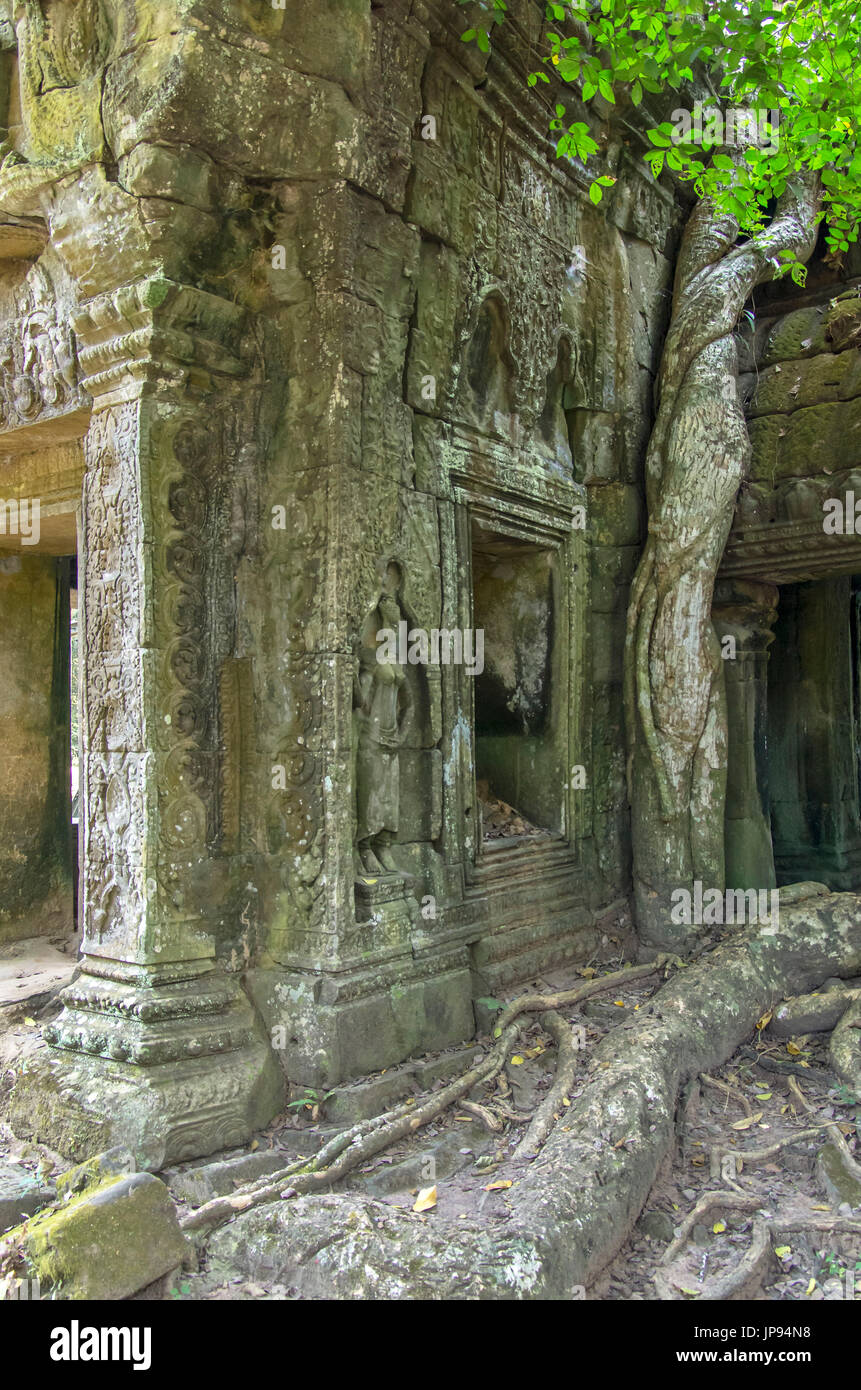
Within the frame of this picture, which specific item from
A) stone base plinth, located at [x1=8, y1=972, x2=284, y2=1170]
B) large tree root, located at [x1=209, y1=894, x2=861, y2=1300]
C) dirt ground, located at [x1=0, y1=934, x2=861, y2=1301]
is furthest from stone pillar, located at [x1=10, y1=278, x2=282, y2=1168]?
large tree root, located at [x1=209, y1=894, x2=861, y2=1300]

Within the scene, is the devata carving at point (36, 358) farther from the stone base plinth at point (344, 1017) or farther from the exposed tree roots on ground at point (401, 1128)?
the exposed tree roots on ground at point (401, 1128)

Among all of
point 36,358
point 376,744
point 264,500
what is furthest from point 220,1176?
point 36,358

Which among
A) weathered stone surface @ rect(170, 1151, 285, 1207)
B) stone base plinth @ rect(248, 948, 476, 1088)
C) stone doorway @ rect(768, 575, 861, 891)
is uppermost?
stone doorway @ rect(768, 575, 861, 891)

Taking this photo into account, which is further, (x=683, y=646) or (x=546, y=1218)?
(x=683, y=646)

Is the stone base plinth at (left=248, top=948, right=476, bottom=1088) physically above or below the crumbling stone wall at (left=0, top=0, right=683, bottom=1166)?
below

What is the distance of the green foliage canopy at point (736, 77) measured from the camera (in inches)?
194

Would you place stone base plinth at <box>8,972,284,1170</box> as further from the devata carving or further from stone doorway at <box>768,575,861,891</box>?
stone doorway at <box>768,575,861,891</box>

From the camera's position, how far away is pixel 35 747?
5836 millimetres

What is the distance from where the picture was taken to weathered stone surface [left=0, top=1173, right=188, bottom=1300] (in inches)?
104

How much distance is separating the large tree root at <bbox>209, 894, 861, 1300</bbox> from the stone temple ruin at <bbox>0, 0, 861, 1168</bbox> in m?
0.76

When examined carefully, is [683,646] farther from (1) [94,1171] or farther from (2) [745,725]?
(1) [94,1171]

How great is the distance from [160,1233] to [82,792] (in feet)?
6.42

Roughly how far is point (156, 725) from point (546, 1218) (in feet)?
7.39

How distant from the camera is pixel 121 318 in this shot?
13.2 feet
